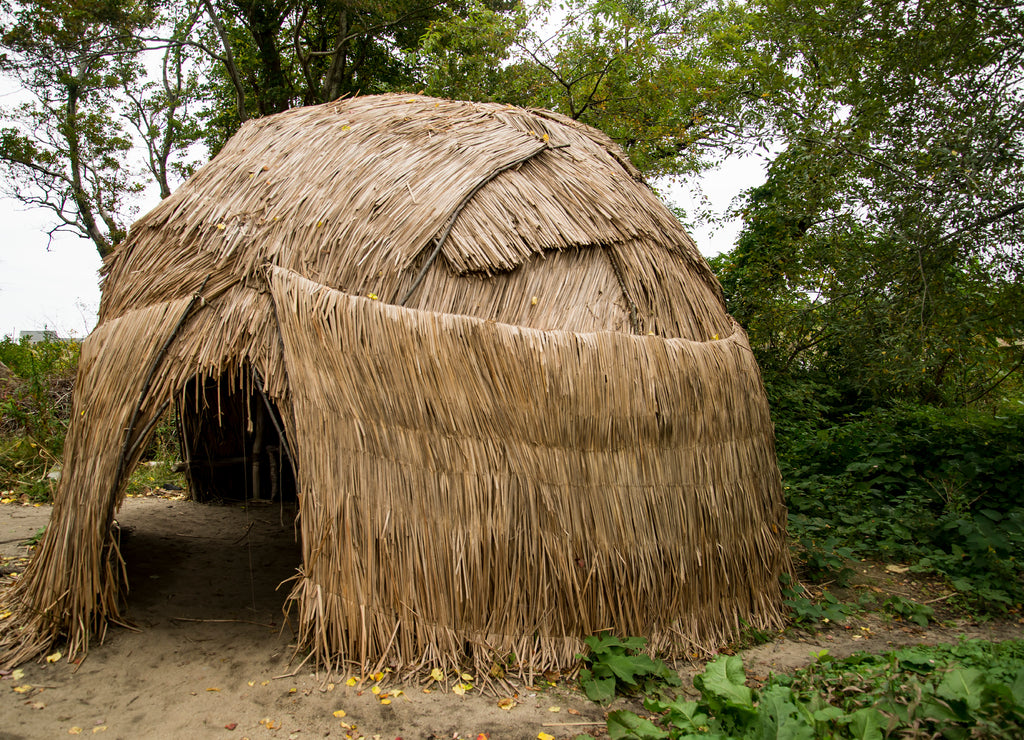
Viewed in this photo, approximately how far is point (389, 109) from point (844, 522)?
5.37 m

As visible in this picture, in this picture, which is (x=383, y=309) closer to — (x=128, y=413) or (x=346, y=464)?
(x=346, y=464)

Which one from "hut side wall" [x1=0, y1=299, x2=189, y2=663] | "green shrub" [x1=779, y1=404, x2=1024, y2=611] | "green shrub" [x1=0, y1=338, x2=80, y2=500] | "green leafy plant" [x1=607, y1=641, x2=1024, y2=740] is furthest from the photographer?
"green shrub" [x1=0, y1=338, x2=80, y2=500]

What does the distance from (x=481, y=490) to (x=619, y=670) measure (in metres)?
1.17

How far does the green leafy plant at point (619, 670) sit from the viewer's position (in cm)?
335

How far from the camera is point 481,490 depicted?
11.6ft

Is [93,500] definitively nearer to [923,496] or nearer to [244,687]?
[244,687]

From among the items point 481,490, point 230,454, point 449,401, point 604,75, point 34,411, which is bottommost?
point 230,454

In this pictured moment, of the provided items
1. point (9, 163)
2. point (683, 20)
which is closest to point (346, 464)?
point (683, 20)

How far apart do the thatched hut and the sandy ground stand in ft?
0.69

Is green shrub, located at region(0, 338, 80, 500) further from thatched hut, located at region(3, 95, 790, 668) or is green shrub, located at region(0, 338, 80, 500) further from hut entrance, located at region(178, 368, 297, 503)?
thatched hut, located at region(3, 95, 790, 668)

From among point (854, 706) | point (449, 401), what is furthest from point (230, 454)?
point (854, 706)

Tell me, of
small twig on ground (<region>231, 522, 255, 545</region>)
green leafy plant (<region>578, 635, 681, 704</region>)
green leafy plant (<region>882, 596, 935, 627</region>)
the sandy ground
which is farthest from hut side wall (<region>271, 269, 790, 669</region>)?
small twig on ground (<region>231, 522, 255, 545</region>)

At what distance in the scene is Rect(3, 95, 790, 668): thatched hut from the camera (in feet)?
11.5

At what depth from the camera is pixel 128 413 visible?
151 inches
